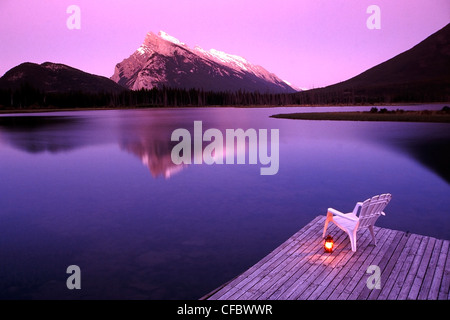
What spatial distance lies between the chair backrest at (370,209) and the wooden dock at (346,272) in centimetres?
66

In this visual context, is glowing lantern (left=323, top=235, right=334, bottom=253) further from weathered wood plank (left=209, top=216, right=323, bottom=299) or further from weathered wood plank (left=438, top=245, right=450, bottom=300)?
weathered wood plank (left=438, top=245, right=450, bottom=300)

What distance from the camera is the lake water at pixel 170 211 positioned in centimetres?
896

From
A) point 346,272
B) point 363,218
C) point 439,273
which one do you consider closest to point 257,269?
point 346,272

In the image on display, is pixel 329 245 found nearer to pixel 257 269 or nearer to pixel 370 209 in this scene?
pixel 370 209

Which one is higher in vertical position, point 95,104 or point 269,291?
point 95,104

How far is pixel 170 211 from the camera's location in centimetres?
1459

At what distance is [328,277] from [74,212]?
11.8 metres

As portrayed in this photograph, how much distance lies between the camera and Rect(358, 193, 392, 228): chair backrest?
28.0 ft

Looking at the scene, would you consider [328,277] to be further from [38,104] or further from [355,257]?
[38,104]

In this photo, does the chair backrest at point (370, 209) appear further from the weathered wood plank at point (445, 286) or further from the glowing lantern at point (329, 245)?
the weathered wood plank at point (445, 286)

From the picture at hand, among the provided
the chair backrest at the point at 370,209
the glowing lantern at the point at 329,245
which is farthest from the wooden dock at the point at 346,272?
the chair backrest at the point at 370,209

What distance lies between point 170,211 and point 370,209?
869cm

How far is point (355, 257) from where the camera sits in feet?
27.0
